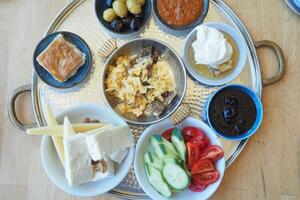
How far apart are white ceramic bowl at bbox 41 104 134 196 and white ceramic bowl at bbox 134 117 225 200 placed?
33 millimetres

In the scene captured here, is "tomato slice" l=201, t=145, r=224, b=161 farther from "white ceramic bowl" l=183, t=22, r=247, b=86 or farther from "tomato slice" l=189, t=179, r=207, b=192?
"white ceramic bowl" l=183, t=22, r=247, b=86

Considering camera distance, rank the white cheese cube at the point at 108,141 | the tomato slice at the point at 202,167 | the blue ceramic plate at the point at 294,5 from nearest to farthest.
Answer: the white cheese cube at the point at 108,141, the tomato slice at the point at 202,167, the blue ceramic plate at the point at 294,5

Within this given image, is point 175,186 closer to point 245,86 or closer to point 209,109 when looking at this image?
point 209,109

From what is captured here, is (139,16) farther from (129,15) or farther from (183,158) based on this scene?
(183,158)

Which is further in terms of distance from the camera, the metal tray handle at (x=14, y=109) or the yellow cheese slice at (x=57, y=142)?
the metal tray handle at (x=14, y=109)

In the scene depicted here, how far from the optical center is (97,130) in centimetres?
99

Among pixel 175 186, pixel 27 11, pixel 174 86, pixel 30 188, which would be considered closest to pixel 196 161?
pixel 175 186

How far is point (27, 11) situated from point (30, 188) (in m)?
0.56

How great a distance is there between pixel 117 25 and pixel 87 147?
373 mm

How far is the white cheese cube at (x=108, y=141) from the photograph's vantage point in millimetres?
930

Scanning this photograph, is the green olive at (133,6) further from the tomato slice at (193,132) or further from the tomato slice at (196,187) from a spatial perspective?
the tomato slice at (196,187)


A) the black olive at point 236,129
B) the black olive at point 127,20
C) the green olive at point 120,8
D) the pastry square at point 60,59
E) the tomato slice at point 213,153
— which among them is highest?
the green olive at point 120,8

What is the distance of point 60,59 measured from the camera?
108 centimetres

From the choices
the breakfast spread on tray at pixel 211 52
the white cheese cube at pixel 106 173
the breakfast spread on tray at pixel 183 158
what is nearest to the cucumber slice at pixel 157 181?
the breakfast spread on tray at pixel 183 158
